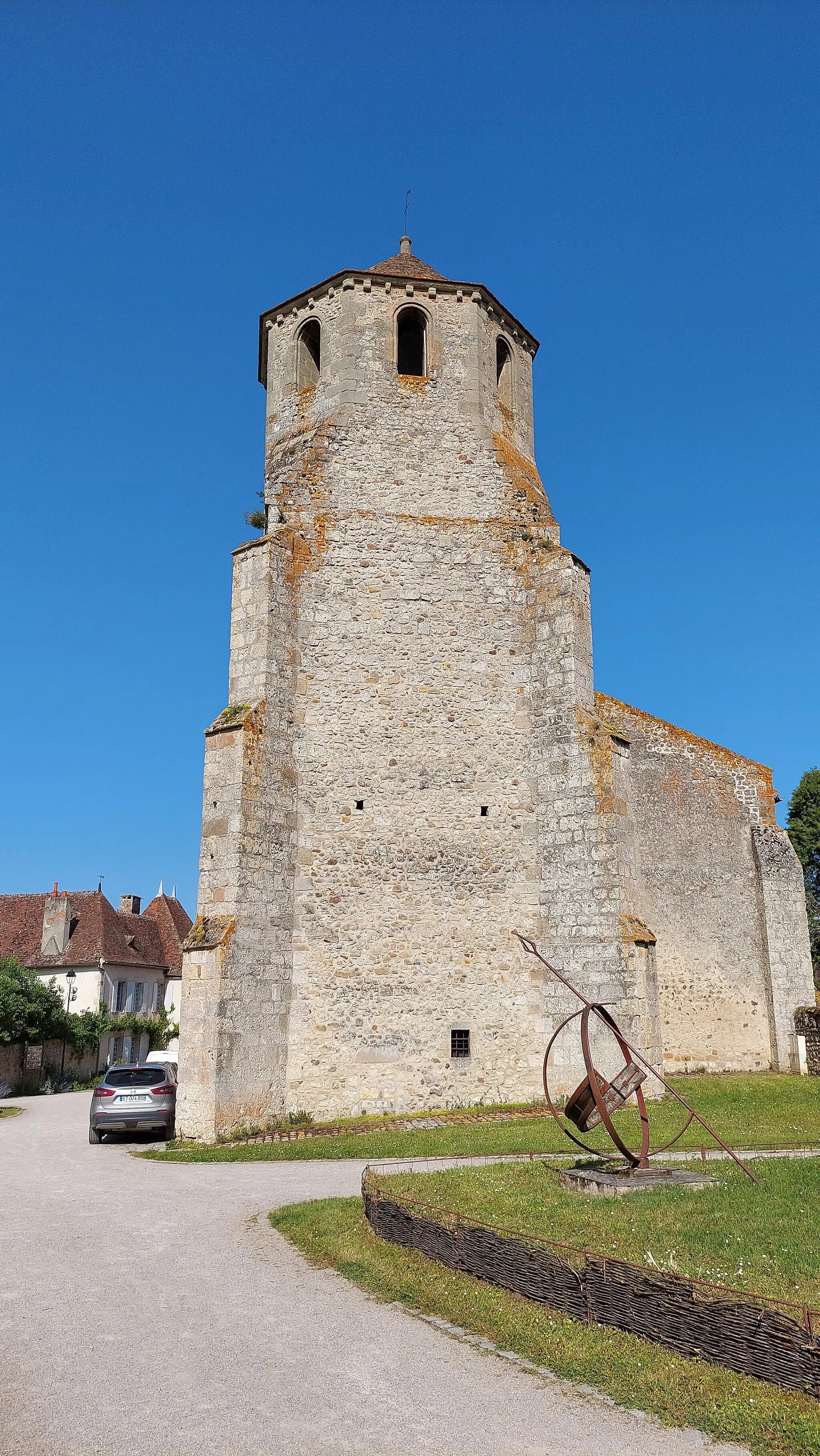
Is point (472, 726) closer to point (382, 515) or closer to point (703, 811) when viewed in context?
point (382, 515)

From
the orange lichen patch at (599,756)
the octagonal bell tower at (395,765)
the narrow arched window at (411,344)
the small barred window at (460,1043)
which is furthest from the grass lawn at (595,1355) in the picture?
the narrow arched window at (411,344)

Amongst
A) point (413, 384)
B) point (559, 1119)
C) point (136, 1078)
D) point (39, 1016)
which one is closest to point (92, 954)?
point (39, 1016)

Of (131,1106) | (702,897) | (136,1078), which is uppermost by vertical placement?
(702,897)

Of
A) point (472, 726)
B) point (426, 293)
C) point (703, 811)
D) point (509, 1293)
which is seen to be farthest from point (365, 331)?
point (509, 1293)

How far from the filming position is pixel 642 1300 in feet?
16.7

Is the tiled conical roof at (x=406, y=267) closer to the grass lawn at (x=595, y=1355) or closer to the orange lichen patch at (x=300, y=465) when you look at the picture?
the orange lichen patch at (x=300, y=465)

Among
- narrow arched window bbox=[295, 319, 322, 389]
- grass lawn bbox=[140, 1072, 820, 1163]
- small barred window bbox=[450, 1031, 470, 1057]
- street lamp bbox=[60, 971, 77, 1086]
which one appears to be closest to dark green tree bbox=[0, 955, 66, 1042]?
street lamp bbox=[60, 971, 77, 1086]

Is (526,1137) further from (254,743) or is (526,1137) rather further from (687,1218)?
(254,743)

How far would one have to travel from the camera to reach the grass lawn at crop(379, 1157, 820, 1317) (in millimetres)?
5812

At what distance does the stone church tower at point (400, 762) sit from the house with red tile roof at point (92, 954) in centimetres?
2036

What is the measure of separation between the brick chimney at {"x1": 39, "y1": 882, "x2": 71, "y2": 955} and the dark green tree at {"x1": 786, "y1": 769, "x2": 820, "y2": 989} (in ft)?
85.6

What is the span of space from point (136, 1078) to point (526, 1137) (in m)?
6.08

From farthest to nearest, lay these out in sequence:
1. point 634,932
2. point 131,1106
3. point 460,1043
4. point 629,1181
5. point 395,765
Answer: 1. point 395,765
2. point 460,1043
3. point 634,932
4. point 131,1106
5. point 629,1181

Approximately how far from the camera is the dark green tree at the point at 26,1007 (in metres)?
27.0
